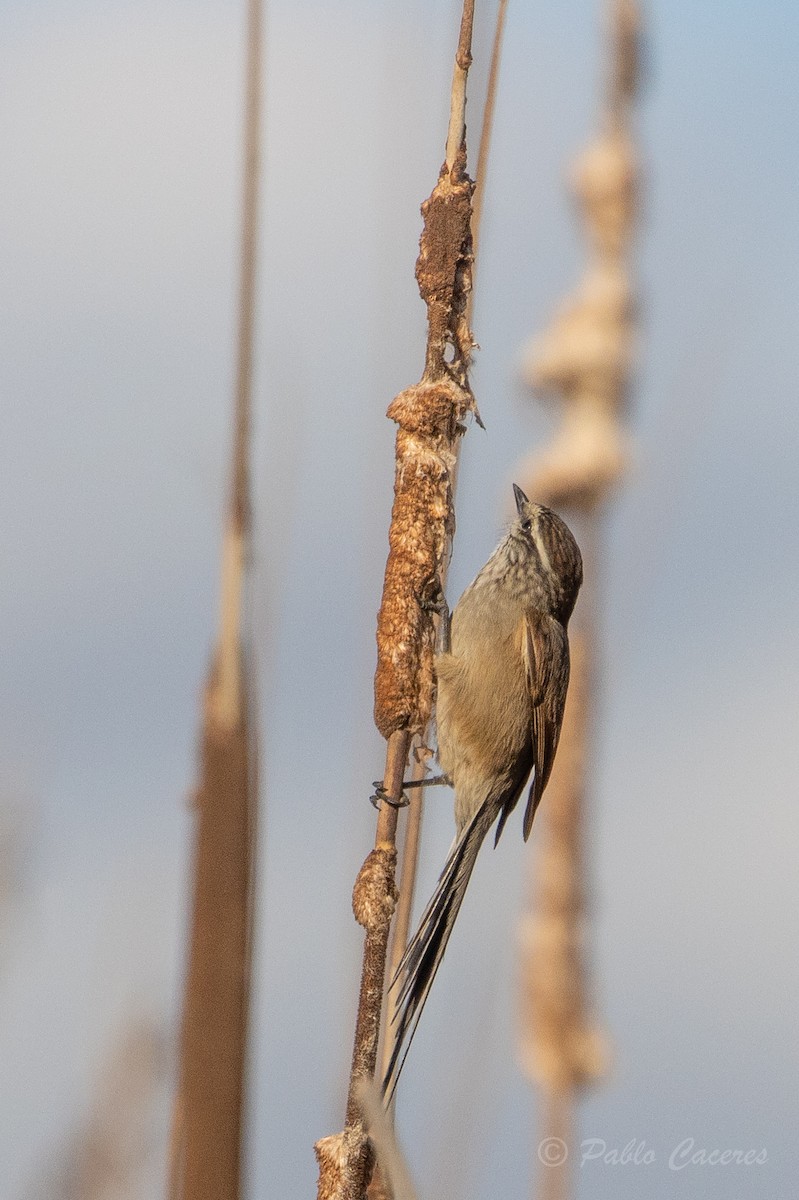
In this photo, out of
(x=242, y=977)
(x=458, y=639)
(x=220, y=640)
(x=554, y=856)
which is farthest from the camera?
(x=458, y=639)

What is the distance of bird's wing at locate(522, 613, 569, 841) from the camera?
117 inches

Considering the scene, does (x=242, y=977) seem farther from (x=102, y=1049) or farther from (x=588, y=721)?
(x=588, y=721)

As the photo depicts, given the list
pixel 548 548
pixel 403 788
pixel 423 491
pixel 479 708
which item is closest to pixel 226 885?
pixel 403 788

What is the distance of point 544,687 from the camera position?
119 inches

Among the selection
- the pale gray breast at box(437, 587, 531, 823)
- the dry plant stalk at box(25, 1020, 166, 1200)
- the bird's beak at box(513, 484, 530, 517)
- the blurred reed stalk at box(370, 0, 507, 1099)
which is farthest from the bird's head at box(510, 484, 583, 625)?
the dry plant stalk at box(25, 1020, 166, 1200)

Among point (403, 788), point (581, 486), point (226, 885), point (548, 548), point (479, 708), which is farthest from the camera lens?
point (548, 548)

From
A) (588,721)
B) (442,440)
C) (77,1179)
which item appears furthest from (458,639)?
(77,1179)

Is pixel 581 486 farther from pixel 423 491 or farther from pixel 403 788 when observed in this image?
pixel 403 788

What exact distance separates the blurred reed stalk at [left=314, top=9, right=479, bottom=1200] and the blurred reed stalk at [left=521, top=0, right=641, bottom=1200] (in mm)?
535

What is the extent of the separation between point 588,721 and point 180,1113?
1.24 m

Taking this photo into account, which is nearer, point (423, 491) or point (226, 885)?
point (226, 885)

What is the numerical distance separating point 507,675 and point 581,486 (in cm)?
62

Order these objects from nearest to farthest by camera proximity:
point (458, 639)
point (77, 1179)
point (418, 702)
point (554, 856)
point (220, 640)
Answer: point (220, 640) → point (77, 1179) → point (418, 702) → point (554, 856) → point (458, 639)

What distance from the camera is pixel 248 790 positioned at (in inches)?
54.1
